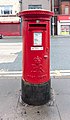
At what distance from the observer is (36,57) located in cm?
508

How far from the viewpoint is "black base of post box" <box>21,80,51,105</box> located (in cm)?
512

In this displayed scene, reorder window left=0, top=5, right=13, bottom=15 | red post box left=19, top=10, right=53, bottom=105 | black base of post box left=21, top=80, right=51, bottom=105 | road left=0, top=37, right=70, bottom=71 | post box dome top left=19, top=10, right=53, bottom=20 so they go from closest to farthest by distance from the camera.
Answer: post box dome top left=19, top=10, right=53, bottom=20 < red post box left=19, top=10, right=53, bottom=105 < black base of post box left=21, top=80, right=51, bottom=105 < road left=0, top=37, right=70, bottom=71 < window left=0, top=5, right=13, bottom=15

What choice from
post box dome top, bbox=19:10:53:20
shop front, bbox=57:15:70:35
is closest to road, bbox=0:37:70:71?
post box dome top, bbox=19:10:53:20

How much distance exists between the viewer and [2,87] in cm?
650

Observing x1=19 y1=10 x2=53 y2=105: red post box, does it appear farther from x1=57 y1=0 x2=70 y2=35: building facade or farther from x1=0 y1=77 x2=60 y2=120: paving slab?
x1=57 y1=0 x2=70 y2=35: building facade

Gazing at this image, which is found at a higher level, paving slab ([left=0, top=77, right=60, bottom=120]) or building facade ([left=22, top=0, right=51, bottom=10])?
building facade ([left=22, top=0, right=51, bottom=10])

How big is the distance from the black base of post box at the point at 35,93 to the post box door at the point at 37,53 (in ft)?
0.32

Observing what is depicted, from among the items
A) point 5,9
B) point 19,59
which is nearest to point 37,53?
point 19,59

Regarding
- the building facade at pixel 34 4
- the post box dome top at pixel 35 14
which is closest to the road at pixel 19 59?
the post box dome top at pixel 35 14

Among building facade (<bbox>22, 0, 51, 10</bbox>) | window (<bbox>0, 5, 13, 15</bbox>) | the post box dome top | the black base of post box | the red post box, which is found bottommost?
the black base of post box

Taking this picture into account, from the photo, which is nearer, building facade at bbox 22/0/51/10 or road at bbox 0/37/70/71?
road at bbox 0/37/70/71

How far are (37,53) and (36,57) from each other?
0.08m

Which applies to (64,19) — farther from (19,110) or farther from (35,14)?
(19,110)

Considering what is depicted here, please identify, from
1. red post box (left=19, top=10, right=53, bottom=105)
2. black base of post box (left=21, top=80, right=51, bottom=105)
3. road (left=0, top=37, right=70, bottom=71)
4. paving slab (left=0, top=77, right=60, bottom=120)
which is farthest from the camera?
road (left=0, top=37, right=70, bottom=71)
